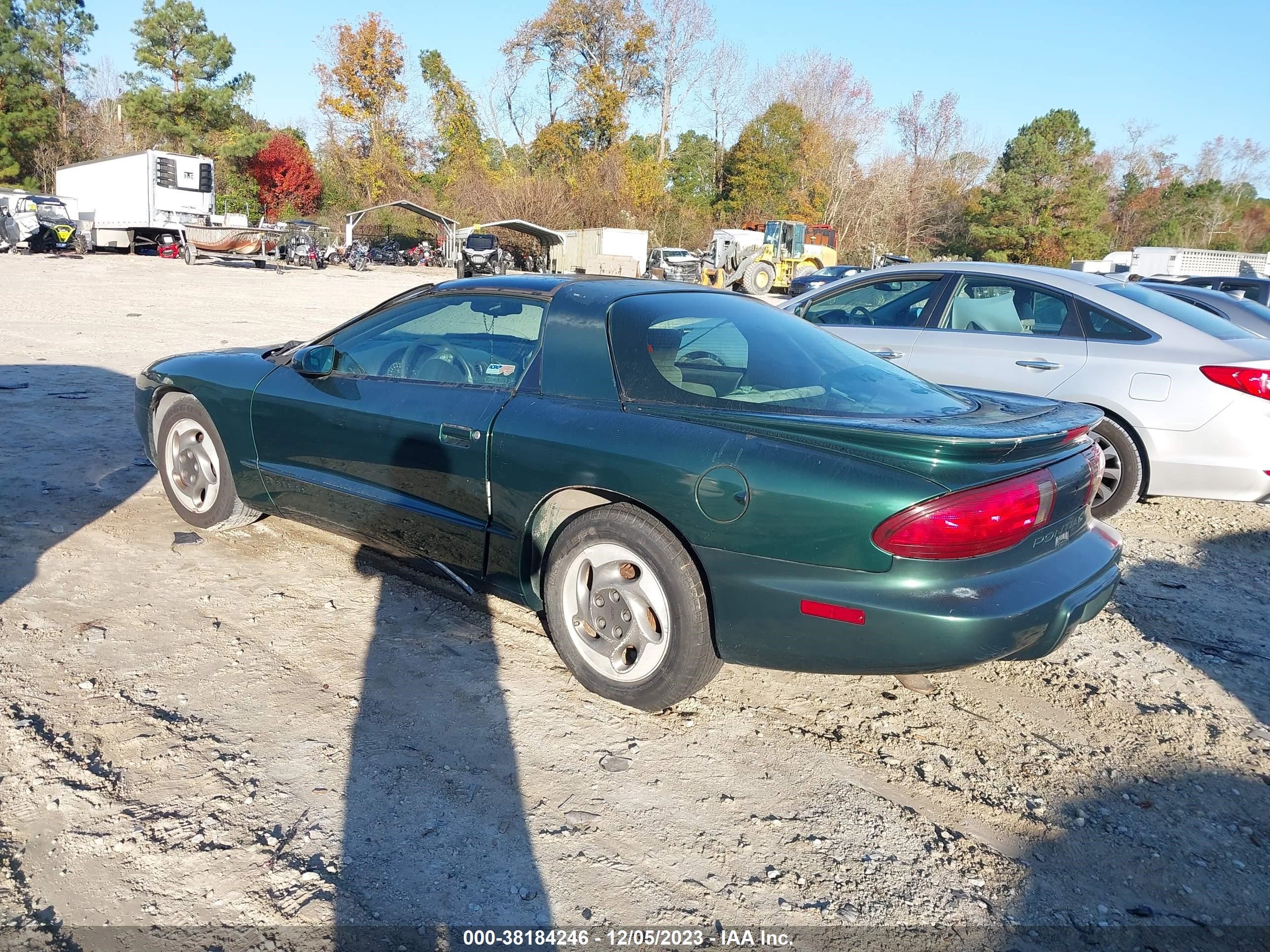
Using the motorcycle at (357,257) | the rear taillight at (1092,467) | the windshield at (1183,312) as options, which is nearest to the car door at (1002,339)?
the windshield at (1183,312)

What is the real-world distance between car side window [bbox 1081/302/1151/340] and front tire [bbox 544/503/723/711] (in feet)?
12.6

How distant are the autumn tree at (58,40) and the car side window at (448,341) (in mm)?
57305

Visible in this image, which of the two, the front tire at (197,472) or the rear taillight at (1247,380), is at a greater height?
the rear taillight at (1247,380)

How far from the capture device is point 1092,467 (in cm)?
323

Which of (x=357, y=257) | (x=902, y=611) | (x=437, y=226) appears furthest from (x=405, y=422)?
(x=437, y=226)

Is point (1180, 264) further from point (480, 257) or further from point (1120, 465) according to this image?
point (1120, 465)

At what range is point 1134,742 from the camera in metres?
3.21

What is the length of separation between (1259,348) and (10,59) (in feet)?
192

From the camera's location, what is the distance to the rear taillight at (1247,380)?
16.6 feet

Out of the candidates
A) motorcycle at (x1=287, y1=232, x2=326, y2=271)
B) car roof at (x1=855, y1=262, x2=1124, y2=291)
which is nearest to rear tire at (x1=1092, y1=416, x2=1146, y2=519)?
car roof at (x1=855, y1=262, x2=1124, y2=291)

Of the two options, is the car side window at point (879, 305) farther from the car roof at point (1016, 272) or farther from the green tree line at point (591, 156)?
the green tree line at point (591, 156)

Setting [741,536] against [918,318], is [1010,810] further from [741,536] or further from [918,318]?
[918,318]

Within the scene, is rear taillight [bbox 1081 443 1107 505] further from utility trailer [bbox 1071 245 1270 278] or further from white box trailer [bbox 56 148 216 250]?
white box trailer [bbox 56 148 216 250]

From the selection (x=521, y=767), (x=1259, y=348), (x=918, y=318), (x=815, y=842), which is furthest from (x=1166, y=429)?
(x=521, y=767)
